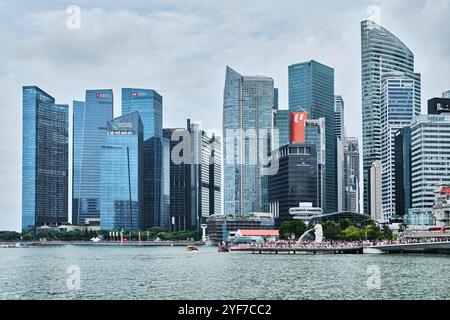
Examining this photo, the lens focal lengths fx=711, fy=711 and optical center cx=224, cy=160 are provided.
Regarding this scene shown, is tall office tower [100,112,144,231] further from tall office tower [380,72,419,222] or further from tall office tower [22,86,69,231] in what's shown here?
tall office tower [380,72,419,222]

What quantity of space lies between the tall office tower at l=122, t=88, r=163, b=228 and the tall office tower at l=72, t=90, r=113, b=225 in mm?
7431

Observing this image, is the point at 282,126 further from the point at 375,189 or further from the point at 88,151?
the point at 88,151

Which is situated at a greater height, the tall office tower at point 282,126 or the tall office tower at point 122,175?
the tall office tower at point 282,126

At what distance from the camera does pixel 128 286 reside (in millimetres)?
29516

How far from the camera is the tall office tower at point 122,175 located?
450ft

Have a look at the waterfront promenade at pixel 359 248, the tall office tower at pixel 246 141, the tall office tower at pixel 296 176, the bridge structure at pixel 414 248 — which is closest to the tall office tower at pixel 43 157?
the waterfront promenade at pixel 359 248

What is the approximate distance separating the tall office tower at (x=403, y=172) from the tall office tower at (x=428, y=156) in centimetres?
531

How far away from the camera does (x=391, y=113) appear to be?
16562 centimetres

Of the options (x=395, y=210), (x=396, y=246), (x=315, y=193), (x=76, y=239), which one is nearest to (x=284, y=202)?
(x=315, y=193)

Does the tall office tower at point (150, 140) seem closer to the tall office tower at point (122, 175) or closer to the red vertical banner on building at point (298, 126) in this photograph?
the tall office tower at point (122, 175)

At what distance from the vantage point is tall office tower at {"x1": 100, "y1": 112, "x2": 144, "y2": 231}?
137125 millimetres

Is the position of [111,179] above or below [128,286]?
above

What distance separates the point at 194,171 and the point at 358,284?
5954 inches
